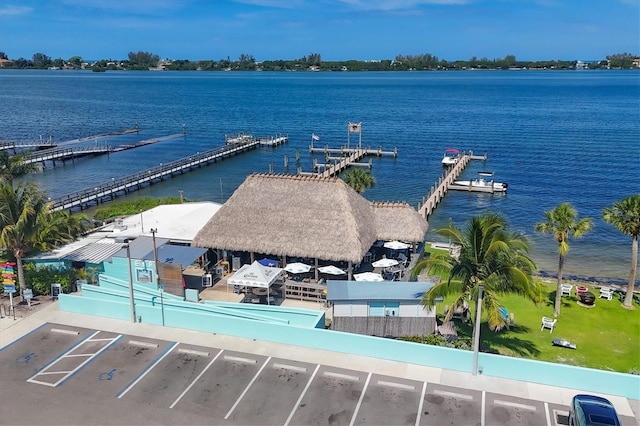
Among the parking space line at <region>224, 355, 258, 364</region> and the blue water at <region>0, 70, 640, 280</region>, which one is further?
the blue water at <region>0, 70, 640, 280</region>

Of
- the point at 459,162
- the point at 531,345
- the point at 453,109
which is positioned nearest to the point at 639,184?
the point at 459,162

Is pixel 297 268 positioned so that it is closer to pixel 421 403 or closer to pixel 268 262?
pixel 268 262

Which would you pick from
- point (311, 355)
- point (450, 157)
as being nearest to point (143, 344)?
point (311, 355)

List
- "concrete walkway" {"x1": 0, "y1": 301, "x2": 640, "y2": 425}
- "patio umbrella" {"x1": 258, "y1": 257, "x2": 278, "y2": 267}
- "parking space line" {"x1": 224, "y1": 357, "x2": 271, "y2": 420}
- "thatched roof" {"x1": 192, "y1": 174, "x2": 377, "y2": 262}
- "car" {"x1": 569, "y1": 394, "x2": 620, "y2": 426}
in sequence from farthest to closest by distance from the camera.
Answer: "patio umbrella" {"x1": 258, "y1": 257, "x2": 278, "y2": 267} → "thatched roof" {"x1": 192, "y1": 174, "x2": 377, "y2": 262} → "concrete walkway" {"x1": 0, "y1": 301, "x2": 640, "y2": 425} → "parking space line" {"x1": 224, "y1": 357, "x2": 271, "y2": 420} → "car" {"x1": 569, "y1": 394, "x2": 620, "y2": 426}

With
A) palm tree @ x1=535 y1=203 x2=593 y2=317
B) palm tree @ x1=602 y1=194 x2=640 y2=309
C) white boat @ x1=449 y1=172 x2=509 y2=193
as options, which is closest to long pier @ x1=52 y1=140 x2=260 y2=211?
white boat @ x1=449 y1=172 x2=509 y2=193

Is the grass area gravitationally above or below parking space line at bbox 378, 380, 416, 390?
above

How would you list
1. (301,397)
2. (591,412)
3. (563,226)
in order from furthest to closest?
(563,226), (301,397), (591,412)

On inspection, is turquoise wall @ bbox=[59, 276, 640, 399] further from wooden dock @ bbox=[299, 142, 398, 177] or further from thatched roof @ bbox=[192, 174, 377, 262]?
wooden dock @ bbox=[299, 142, 398, 177]
